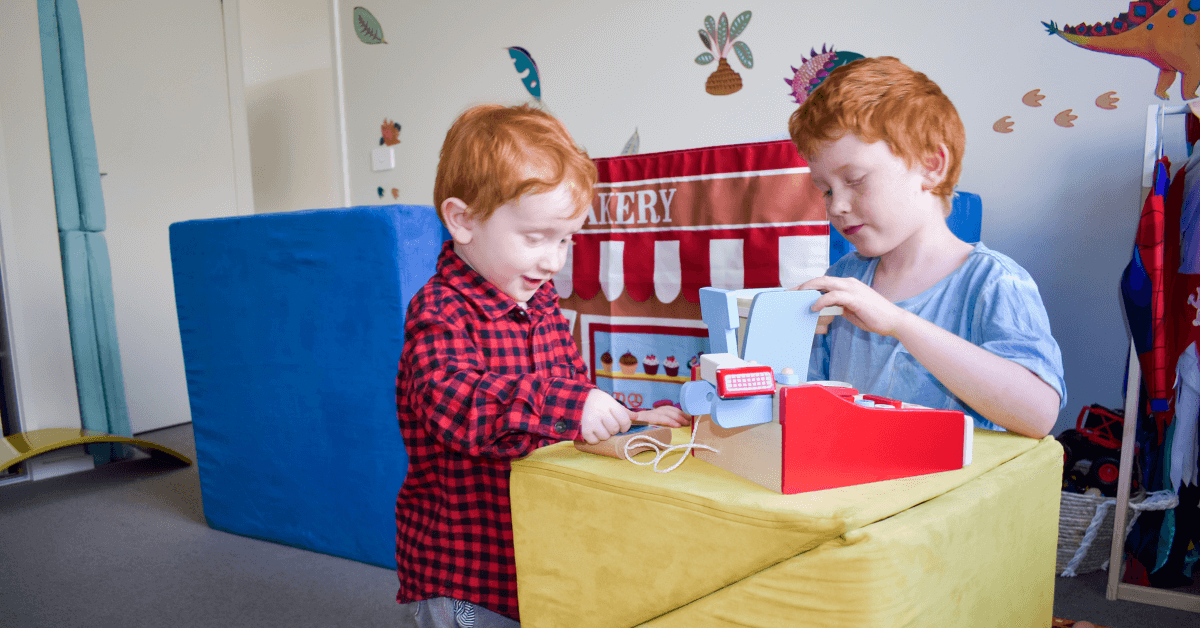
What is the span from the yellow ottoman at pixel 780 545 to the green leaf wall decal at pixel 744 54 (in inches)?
77.7

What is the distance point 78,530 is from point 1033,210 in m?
3.29

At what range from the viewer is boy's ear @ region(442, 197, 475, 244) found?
90 cm

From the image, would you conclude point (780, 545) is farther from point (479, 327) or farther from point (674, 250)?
point (674, 250)

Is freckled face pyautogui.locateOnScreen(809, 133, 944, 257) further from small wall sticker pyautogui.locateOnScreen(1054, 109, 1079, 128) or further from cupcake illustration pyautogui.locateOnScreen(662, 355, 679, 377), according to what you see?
small wall sticker pyautogui.locateOnScreen(1054, 109, 1079, 128)

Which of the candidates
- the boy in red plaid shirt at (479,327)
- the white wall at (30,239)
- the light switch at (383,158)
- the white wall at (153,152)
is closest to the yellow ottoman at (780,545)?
the boy in red plaid shirt at (479,327)

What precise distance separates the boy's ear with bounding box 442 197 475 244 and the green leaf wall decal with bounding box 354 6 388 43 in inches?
121

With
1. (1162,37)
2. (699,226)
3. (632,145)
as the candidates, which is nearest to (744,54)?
(632,145)

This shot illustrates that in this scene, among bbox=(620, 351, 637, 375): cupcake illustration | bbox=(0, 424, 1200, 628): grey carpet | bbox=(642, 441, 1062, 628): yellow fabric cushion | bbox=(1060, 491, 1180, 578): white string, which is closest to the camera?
bbox=(642, 441, 1062, 628): yellow fabric cushion

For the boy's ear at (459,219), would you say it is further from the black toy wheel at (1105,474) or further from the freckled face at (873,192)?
the black toy wheel at (1105,474)

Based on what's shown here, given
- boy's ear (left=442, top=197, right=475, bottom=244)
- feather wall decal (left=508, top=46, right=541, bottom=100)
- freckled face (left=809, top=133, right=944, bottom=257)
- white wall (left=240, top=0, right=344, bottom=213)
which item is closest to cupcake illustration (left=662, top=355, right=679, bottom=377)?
freckled face (left=809, top=133, right=944, bottom=257)

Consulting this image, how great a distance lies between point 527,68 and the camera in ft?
10.2

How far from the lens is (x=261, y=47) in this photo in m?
4.77

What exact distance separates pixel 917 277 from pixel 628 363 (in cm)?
113

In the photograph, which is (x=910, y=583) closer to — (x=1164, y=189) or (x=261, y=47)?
(x=1164, y=189)
